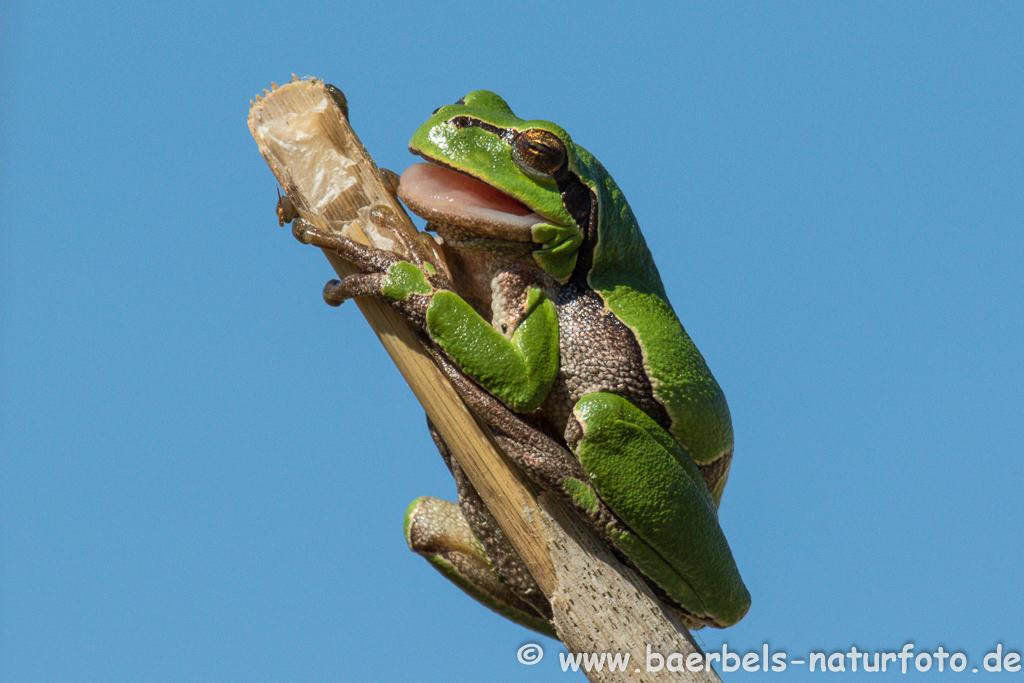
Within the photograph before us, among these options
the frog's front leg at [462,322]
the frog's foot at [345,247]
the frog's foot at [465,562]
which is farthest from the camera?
the frog's foot at [465,562]

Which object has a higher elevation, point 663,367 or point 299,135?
point 299,135

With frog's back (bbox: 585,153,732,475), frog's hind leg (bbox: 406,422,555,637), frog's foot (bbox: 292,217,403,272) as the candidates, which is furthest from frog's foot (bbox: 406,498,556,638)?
frog's foot (bbox: 292,217,403,272)

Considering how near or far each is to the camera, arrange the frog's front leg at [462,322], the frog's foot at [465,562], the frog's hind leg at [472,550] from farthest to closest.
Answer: the frog's foot at [465,562] → the frog's hind leg at [472,550] → the frog's front leg at [462,322]

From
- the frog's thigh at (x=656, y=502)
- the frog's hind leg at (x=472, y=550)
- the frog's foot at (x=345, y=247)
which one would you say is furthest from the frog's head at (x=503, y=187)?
the frog's hind leg at (x=472, y=550)

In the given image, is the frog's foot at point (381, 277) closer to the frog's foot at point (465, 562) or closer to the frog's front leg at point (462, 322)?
the frog's front leg at point (462, 322)

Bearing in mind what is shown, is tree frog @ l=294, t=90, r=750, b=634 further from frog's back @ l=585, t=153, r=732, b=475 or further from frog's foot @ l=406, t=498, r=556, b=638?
frog's foot @ l=406, t=498, r=556, b=638

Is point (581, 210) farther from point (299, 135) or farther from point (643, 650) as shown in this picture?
point (643, 650)

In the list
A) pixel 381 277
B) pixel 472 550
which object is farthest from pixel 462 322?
pixel 472 550

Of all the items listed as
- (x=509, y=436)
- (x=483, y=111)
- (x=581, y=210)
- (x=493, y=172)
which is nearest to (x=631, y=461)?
(x=509, y=436)
